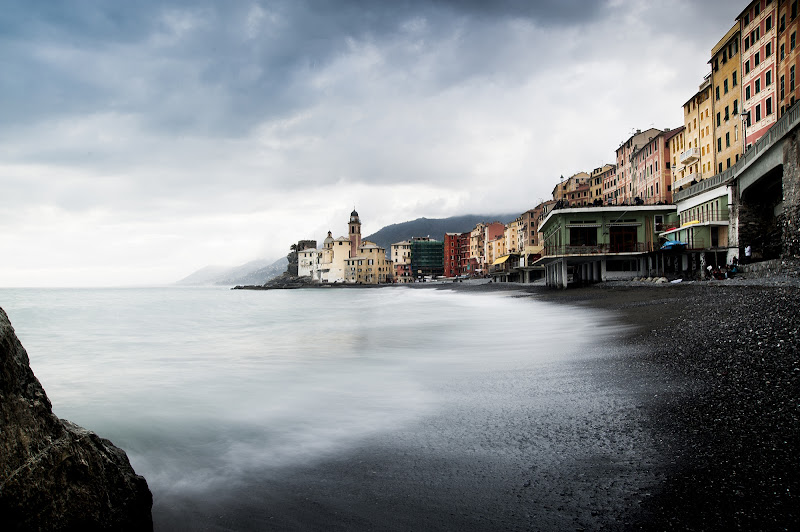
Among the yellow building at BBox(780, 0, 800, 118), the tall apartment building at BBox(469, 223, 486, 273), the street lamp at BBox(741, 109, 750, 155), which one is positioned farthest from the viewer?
the tall apartment building at BBox(469, 223, 486, 273)

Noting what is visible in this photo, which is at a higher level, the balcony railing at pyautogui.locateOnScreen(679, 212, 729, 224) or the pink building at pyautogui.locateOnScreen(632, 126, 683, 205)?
the pink building at pyautogui.locateOnScreen(632, 126, 683, 205)

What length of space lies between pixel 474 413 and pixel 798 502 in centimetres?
384

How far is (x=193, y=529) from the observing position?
13.9ft

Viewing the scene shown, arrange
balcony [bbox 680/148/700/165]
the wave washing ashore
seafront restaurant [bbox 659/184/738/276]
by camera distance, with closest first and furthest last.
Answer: the wave washing ashore < seafront restaurant [bbox 659/184/738/276] < balcony [bbox 680/148/700/165]

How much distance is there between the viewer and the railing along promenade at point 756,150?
24609mm

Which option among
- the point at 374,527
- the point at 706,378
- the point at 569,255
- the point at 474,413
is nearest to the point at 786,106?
the point at 569,255

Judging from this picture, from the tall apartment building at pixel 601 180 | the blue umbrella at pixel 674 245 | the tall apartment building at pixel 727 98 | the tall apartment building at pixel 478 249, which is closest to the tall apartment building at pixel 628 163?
the tall apartment building at pixel 601 180

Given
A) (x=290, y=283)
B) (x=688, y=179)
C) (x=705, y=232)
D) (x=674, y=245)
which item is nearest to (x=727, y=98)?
(x=688, y=179)

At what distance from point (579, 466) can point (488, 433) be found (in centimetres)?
141

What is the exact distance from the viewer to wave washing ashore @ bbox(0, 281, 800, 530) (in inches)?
158

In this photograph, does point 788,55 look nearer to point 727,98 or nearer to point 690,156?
point 727,98

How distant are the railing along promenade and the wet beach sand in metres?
23.2

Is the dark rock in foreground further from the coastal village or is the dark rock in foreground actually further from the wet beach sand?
the wet beach sand

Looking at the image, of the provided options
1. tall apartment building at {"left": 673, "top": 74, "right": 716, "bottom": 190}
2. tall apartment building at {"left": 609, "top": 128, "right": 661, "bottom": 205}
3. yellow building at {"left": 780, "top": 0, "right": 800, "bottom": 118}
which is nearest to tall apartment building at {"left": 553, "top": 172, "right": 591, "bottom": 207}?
tall apartment building at {"left": 609, "top": 128, "right": 661, "bottom": 205}
